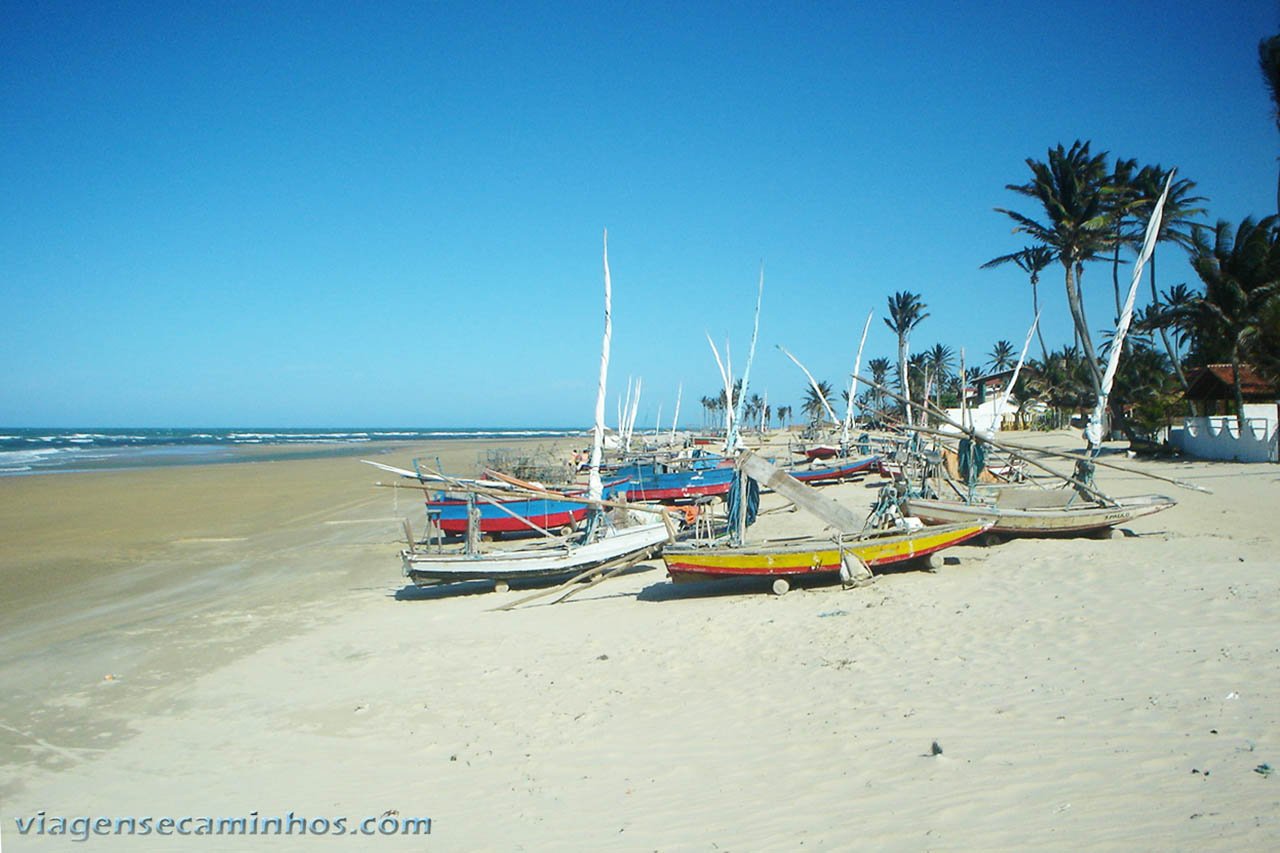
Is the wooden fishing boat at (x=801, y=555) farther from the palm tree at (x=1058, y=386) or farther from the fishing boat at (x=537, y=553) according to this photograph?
the palm tree at (x=1058, y=386)

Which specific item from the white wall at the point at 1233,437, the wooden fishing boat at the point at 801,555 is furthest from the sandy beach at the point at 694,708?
the white wall at the point at 1233,437

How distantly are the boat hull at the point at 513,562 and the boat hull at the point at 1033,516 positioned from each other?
547 cm

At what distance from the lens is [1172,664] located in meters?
7.26

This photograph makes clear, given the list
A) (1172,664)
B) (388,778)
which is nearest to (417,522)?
(388,778)

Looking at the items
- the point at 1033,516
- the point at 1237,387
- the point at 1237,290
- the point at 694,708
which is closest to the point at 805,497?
the point at 1033,516

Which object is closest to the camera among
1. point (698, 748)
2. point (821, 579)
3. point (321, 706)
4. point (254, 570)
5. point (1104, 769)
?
point (1104, 769)

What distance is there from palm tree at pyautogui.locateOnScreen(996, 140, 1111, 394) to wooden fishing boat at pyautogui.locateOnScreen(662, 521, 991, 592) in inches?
1022

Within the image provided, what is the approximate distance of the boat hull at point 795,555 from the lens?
12.5 m

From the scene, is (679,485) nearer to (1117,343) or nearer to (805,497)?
(1117,343)

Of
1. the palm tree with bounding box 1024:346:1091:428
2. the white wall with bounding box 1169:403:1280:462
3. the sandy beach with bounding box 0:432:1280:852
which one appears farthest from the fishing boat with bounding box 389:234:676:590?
the palm tree with bounding box 1024:346:1091:428

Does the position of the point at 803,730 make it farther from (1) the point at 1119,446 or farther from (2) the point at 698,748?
(1) the point at 1119,446

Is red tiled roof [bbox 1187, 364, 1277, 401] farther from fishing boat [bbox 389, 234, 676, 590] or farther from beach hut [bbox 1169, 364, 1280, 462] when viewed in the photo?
fishing boat [bbox 389, 234, 676, 590]

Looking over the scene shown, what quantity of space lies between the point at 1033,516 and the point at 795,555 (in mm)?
5535

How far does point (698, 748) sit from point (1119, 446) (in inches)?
1387
